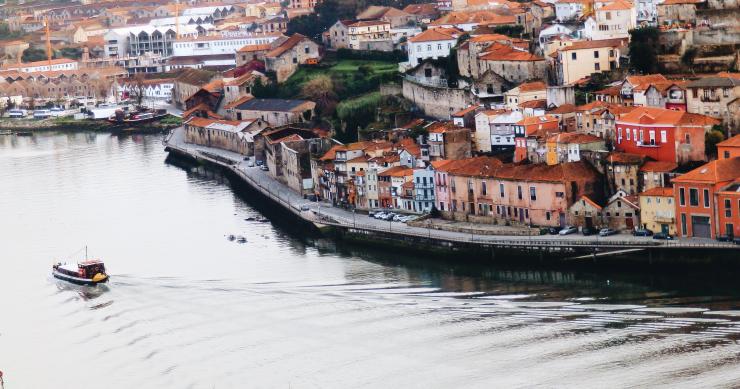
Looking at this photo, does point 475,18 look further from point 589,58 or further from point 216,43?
point 216,43

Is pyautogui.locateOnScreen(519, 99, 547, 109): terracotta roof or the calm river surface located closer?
the calm river surface

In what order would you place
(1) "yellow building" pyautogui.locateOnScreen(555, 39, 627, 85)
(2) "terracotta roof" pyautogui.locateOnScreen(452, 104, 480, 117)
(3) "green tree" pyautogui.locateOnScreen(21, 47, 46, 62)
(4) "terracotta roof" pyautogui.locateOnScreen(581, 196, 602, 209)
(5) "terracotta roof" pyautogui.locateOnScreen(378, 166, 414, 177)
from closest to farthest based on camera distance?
(4) "terracotta roof" pyautogui.locateOnScreen(581, 196, 602, 209)
(5) "terracotta roof" pyautogui.locateOnScreen(378, 166, 414, 177)
(2) "terracotta roof" pyautogui.locateOnScreen(452, 104, 480, 117)
(1) "yellow building" pyautogui.locateOnScreen(555, 39, 627, 85)
(3) "green tree" pyautogui.locateOnScreen(21, 47, 46, 62)

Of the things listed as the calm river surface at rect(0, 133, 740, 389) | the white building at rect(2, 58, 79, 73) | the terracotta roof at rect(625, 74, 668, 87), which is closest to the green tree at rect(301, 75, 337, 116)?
the calm river surface at rect(0, 133, 740, 389)

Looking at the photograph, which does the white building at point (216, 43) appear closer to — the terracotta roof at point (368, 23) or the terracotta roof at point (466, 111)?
the terracotta roof at point (368, 23)

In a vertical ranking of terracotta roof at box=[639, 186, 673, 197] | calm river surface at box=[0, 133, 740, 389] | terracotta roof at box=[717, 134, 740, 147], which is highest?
terracotta roof at box=[717, 134, 740, 147]

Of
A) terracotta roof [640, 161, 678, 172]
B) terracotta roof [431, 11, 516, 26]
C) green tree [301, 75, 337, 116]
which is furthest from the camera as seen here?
green tree [301, 75, 337, 116]

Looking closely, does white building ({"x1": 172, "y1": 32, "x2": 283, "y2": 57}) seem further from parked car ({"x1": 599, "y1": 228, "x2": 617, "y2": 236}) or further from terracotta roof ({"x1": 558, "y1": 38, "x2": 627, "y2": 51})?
parked car ({"x1": 599, "y1": 228, "x2": 617, "y2": 236})

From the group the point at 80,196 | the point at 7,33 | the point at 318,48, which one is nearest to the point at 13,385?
the point at 80,196

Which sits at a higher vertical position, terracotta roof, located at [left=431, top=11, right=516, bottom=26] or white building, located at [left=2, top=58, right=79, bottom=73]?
terracotta roof, located at [left=431, top=11, right=516, bottom=26]
